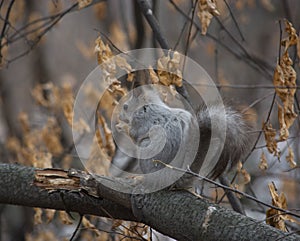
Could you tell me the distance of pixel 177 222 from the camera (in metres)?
1.89

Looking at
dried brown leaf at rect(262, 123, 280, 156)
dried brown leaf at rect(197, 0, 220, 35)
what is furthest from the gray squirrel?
dried brown leaf at rect(197, 0, 220, 35)

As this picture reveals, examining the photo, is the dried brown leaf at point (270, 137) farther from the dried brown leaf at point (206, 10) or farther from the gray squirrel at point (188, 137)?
the dried brown leaf at point (206, 10)

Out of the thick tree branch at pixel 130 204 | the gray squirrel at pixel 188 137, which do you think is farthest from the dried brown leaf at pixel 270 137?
the thick tree branch at pixel 130 204

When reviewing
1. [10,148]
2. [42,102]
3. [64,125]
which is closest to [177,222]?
[42,102]

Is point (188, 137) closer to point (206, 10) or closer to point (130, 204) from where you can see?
point (130, 204)

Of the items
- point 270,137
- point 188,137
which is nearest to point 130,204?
point 188,137

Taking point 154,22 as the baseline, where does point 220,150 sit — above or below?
below

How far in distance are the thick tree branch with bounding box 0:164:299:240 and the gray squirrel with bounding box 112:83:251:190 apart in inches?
4.1

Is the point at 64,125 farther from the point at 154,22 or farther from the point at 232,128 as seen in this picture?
the point at 232,128

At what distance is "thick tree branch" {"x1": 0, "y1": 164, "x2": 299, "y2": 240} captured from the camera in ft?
5.82

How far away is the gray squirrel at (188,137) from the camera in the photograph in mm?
1984

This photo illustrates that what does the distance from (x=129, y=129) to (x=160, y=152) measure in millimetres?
165

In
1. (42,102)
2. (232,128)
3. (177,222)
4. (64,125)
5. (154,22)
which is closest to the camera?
(177,222)

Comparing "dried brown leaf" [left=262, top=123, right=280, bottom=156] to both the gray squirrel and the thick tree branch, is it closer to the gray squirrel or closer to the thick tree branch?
the gray squirrel
